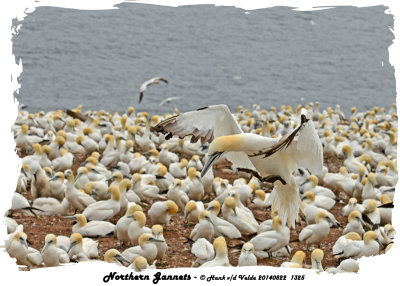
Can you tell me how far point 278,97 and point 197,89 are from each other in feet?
9.16

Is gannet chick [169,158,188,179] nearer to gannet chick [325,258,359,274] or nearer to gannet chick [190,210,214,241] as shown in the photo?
gannet chick [190,210,214,241]

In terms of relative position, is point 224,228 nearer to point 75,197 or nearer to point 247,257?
point 247,257

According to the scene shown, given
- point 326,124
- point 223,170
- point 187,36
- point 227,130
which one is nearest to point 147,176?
point 223,170

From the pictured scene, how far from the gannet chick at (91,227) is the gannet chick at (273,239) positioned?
1705 millimetres

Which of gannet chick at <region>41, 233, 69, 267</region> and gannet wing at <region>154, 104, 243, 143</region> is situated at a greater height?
gannet wing at <region>154, 104, 243, 143</region>

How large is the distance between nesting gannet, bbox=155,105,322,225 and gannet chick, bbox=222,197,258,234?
1.95m

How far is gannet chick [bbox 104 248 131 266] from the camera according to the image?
6.54m

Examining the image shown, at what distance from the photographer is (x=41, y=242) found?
25.1 feet

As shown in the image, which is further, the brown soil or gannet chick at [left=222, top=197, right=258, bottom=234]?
gannet chick at [left=222, top=197, right=258, bottom=234]

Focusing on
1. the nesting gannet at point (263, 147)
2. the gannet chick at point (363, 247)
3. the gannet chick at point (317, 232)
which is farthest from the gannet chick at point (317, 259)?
the nesting gannet at point (263, 147)

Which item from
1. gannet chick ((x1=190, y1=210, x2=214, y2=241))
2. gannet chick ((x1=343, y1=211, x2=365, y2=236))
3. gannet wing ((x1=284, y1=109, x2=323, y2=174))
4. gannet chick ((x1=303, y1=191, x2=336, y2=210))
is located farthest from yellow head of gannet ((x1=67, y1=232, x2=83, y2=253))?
gannet chick ((x1=303, y1=191, x2=336, y2=210))

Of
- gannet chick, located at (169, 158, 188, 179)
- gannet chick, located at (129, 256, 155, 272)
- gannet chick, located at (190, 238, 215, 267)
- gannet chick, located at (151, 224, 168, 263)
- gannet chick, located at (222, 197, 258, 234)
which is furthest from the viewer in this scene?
gannet chick, located at (169, 158, 188, 179)

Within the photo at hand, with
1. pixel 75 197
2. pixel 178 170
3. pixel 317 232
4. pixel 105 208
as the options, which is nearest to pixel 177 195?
pixel 105 208

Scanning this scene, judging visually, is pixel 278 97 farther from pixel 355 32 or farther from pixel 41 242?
pixel 41 242
